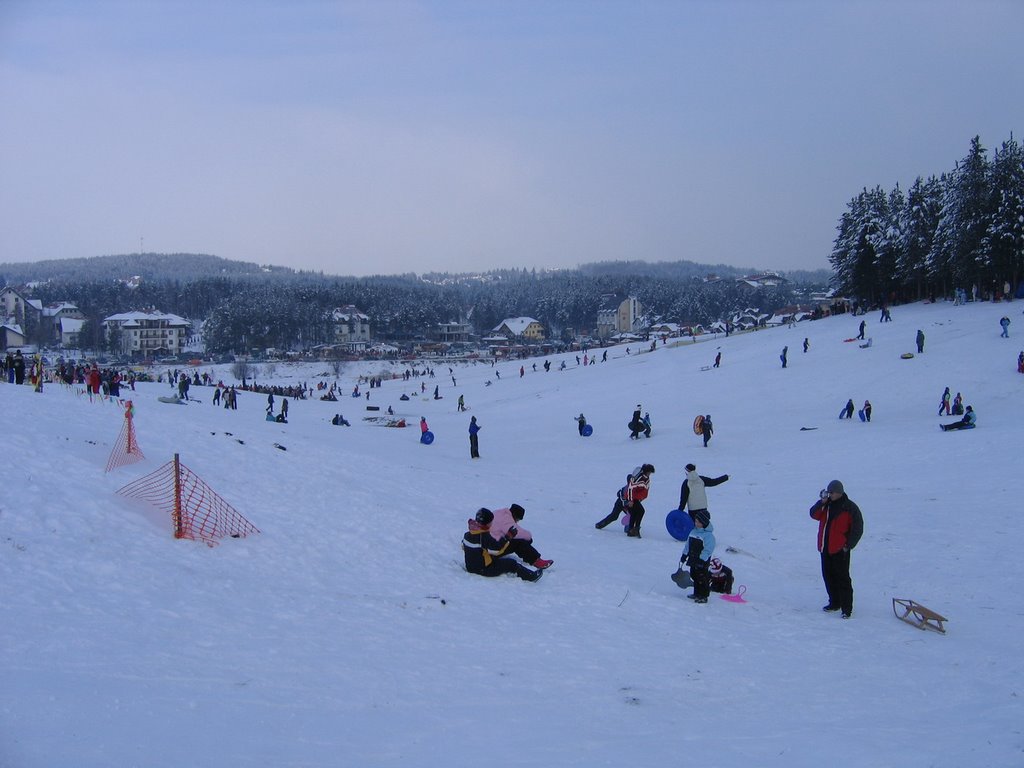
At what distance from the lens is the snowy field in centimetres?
456

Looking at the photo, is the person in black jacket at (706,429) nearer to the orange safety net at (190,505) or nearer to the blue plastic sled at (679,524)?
the blue plastic sled at (679,524)

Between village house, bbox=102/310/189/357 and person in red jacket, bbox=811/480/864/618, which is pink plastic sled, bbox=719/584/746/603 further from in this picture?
village house, bbox=102/310/189/357

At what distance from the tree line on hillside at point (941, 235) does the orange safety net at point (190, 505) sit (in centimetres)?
4810

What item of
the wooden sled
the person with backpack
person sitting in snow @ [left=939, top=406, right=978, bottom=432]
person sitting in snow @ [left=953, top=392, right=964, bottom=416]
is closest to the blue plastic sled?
the person with backpack

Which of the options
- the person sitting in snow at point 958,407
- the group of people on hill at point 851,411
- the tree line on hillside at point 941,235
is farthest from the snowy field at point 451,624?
the tree line on hillside at point 941,235

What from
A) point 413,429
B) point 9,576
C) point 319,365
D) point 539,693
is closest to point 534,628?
point 539,693

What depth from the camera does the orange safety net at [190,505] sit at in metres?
8.92

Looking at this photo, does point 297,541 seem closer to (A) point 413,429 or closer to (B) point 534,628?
(B) point 534,628

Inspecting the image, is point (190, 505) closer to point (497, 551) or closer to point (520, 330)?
point (497, 551)

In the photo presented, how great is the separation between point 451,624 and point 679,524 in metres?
4.96

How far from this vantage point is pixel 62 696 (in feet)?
15.1

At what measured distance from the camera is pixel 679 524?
1084 cm

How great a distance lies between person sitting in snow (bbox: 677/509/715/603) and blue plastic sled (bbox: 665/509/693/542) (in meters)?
2.03

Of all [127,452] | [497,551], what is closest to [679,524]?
[497,551]
